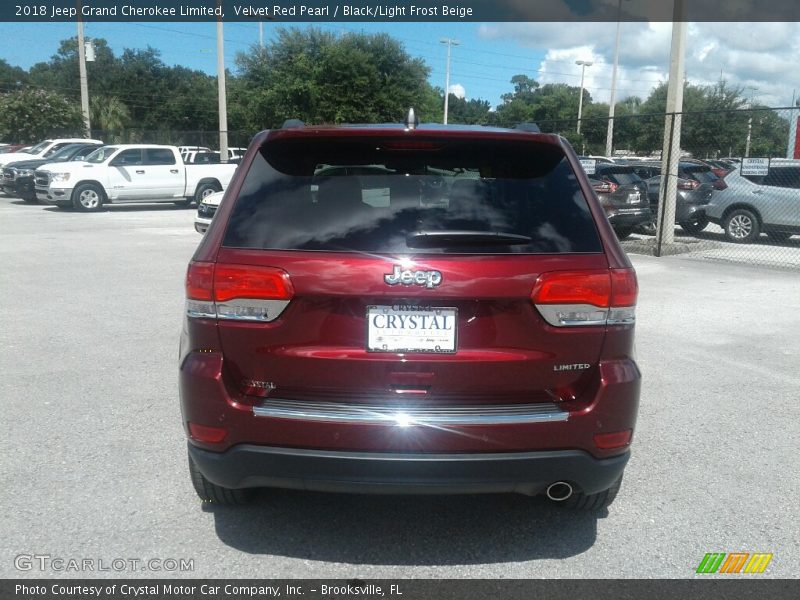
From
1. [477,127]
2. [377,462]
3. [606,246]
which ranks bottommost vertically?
[377,462]

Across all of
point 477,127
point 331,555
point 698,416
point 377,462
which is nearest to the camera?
point 377,462

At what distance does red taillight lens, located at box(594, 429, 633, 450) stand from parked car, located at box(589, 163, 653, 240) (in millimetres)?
12288

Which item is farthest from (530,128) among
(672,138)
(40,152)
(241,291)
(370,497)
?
(40,152)

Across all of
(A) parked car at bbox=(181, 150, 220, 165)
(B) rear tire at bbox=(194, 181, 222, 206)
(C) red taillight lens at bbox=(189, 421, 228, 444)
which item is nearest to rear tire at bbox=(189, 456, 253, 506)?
(C) red taillight lens at bbox=(189, 421, 228, 444)

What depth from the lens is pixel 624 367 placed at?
311 centimetres

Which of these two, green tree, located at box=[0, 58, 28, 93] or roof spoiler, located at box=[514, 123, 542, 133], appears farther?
green tree, located at box=[0, 58, 28, 93]

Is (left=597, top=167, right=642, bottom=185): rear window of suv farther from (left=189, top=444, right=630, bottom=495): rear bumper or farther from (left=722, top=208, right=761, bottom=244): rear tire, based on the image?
(left=189, top=444, right=630, bottom=495): rear bumper

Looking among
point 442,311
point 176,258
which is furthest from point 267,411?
point 176,258

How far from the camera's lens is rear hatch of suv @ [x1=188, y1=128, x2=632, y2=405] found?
9.65 feet

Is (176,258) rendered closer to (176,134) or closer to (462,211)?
(462,211)

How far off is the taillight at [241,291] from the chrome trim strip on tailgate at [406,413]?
0.36 m

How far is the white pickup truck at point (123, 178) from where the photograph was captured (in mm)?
21062

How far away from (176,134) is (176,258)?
81.7ft

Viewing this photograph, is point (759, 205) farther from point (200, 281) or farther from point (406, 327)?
point (200, 281)
